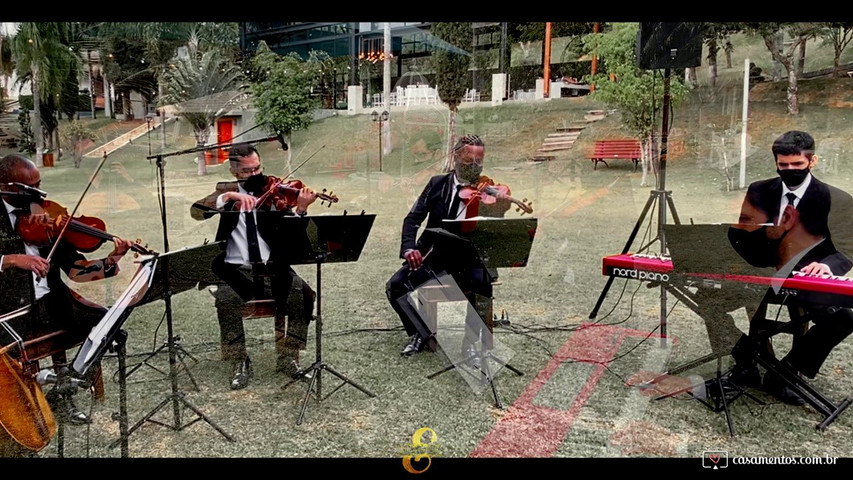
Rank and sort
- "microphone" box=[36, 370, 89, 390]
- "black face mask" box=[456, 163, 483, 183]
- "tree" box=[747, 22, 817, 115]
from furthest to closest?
1. "black face mask" box=[456, 163, 483, 183]
2. "tree" box=[747, 22, 817, 115]
3. "microphone" box=[36, 370, 89, 390]

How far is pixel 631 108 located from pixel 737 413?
1.45m

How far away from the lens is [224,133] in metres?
2.91

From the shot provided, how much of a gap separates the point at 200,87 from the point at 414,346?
1641mm

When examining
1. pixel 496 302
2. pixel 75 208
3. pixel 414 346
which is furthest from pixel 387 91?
pixel 75 208

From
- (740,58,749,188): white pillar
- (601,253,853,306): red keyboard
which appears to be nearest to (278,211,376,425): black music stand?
(601,253,853,306): red keyboard

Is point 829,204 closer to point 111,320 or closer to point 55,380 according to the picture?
point 111,320

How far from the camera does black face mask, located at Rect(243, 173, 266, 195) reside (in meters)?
2.98

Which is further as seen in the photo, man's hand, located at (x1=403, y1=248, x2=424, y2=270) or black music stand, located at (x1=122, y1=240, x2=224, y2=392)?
man's hand, located at (x1=403, y1=248, x2=424, y2=270)

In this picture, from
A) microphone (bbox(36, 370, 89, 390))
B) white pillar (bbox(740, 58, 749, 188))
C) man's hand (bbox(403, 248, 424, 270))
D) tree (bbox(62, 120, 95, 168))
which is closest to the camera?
microphone (bbox(36, 370, 89, 390))

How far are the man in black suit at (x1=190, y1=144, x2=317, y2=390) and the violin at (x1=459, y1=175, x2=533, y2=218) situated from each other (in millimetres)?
742

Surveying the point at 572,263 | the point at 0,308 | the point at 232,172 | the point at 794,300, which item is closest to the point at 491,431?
the point at 572,263

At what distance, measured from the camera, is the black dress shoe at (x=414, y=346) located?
3246 mm

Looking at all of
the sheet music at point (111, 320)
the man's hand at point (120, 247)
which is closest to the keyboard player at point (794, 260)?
the sheet music at point (111, 320)

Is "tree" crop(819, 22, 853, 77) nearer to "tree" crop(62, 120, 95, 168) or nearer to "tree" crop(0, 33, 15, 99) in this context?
"tree" crop(62, 120, 95, 168)
